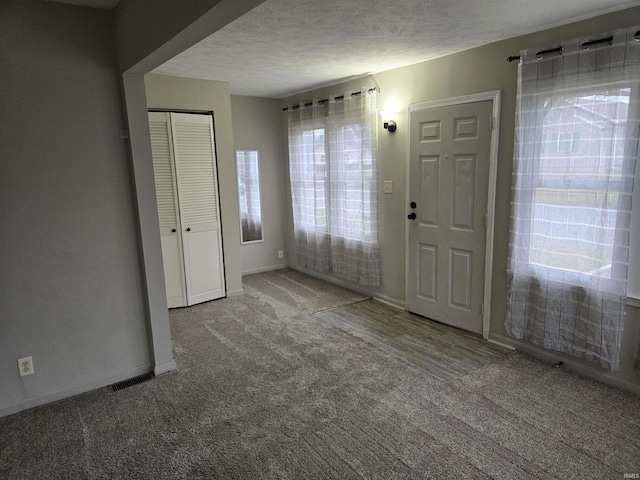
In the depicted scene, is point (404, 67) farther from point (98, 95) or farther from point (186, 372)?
point (186, 372)

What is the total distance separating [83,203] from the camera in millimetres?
2664

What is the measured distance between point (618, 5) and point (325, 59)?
2032 millimetres

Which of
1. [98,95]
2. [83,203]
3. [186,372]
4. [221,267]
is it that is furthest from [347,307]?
[98,95]

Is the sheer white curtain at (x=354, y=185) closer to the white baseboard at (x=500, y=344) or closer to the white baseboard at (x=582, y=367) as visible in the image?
the white baseboard at (x=500, y=344)

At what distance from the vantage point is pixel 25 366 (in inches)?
102

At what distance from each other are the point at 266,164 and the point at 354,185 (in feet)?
5.39

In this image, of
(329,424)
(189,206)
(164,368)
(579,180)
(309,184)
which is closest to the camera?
(329,424)

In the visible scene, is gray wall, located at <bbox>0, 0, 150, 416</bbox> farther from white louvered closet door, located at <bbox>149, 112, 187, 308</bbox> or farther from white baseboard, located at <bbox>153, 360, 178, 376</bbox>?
white louvered closet door, located at <bbox>149, 112, 187, 308</bbox>

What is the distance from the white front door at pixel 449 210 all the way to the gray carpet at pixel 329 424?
758 millimetres

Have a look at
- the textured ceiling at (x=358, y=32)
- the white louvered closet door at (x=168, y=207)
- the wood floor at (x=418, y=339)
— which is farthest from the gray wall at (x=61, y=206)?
the wood floor at (x=418, y=339)

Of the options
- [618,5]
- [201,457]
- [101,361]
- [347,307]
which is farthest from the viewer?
[347,307]

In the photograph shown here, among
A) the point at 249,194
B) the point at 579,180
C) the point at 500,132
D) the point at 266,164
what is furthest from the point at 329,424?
the point at 266,164

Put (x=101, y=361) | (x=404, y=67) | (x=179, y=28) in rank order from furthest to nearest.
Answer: (x=404, y=67) → (x=101, y=361) → (x=179, y=28)

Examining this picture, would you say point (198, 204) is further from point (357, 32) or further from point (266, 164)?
point (357, 32)
